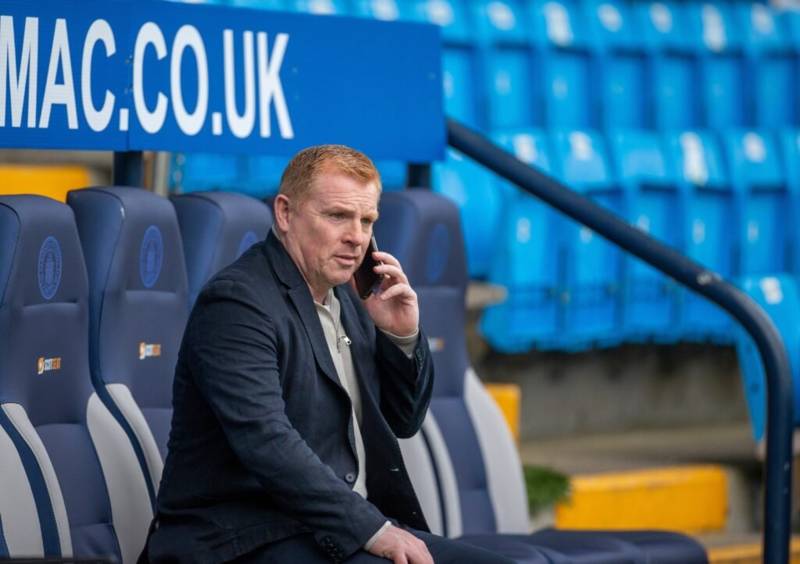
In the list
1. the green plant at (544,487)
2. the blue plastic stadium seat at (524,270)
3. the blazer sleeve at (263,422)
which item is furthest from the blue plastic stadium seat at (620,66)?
the blazer sleeve at (263,422)

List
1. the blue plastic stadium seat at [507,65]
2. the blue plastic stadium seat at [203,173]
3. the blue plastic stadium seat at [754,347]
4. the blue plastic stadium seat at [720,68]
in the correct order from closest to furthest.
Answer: the blue plastic stadium seat at [754,347] → the blue plastic stadium seat at [203,173] → the blue plastic stadium seat at [507,65] → the blue plastic stadium seat at [720,68]

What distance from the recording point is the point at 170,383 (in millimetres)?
3105

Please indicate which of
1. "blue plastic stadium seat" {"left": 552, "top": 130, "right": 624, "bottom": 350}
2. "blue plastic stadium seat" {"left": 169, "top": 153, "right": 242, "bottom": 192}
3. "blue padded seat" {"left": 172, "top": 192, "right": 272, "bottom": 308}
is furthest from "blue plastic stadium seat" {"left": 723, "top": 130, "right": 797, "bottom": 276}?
"blue padded seat" {"left": 172, "top": 192, "right": 272, "bottom": 308}

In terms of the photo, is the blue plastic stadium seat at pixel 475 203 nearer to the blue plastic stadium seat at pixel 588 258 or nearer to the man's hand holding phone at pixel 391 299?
the blue plastic stadium seat at pixel 588 258

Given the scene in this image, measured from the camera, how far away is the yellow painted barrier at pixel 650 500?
14.6 feet

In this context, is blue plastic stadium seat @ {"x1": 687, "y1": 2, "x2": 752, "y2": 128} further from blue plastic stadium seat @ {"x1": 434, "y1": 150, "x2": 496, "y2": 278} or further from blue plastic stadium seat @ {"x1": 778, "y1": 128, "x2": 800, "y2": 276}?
blue plastic stadium seat @ {"x1": 434, "y1": 150, "x2": 496, "y2": 278}

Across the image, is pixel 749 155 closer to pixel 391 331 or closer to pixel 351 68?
pixel 351 68

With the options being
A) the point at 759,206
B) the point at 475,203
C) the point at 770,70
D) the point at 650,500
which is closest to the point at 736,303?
the point at 650,500

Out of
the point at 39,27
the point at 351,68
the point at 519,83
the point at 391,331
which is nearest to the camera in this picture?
the point at 391,331

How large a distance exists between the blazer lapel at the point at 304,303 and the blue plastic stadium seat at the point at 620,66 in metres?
3.47

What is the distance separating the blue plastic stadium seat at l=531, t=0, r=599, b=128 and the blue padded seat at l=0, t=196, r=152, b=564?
10.2 feet

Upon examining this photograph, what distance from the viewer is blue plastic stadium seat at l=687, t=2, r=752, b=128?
6.23 meters

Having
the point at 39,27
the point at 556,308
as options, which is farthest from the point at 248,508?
the point at 556,308

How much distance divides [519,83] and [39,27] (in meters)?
2.94
